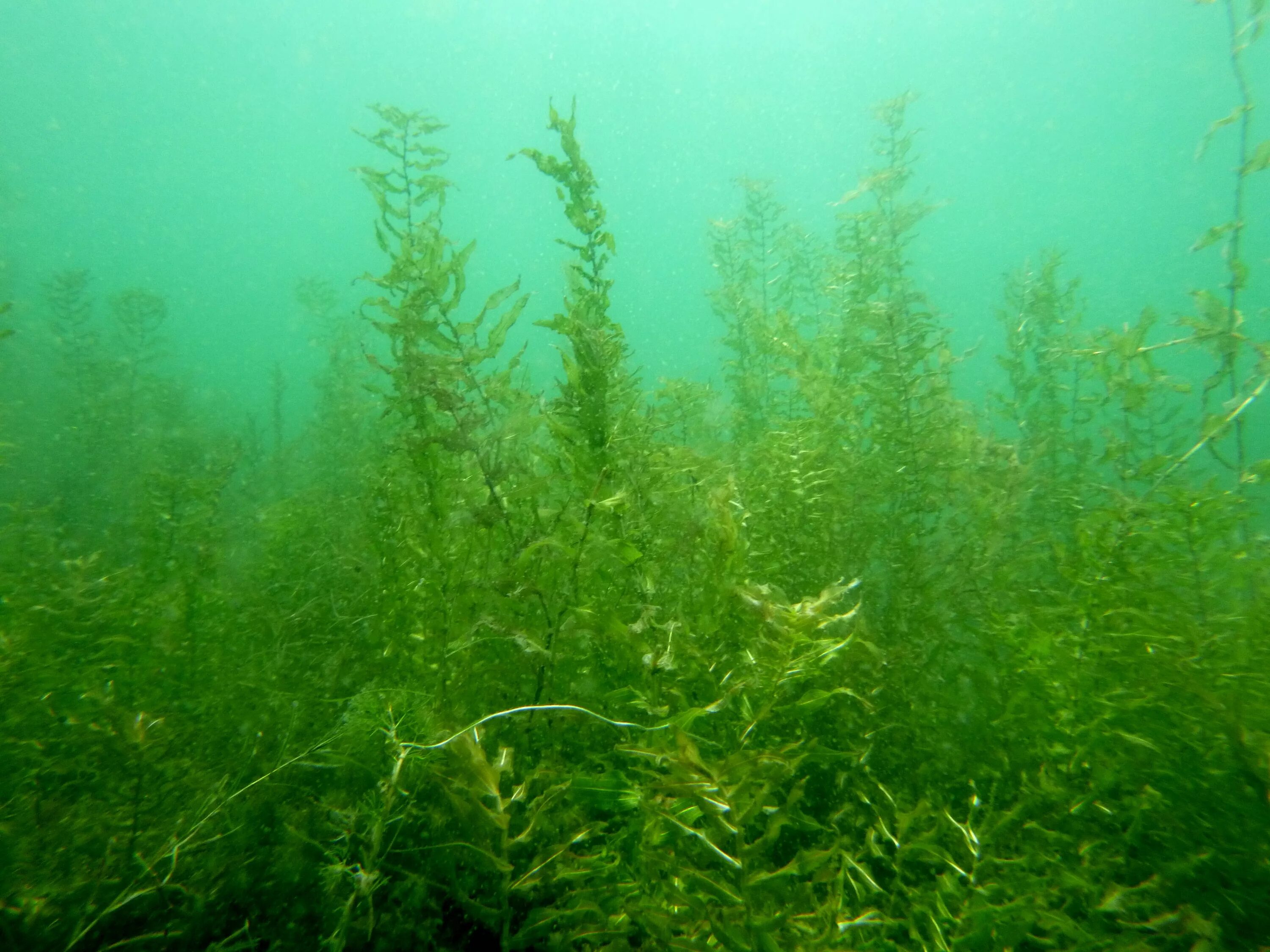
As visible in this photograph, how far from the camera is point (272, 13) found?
8819 centimetres

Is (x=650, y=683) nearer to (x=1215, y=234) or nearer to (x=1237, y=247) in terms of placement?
(x=1215, y=234)

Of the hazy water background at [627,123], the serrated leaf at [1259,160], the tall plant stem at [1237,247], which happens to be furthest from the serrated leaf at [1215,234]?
the hazy water background at [627,123]

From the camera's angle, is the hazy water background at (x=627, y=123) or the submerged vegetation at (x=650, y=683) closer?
the submerged vegetation at (x=650, y=683)

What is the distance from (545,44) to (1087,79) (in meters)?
89.1

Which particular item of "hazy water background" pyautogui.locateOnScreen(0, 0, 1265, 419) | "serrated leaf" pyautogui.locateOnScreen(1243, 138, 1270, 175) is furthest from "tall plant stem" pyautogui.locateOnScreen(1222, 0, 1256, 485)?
"hazy water background" pyautogui.locateOnScreen(0, 0, 1265, 419)

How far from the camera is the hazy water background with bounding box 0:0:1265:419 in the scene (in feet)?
288

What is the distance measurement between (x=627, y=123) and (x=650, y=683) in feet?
482

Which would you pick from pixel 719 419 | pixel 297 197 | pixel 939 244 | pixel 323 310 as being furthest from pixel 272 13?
pixel 939 244

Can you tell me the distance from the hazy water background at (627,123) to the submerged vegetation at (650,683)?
184 feet

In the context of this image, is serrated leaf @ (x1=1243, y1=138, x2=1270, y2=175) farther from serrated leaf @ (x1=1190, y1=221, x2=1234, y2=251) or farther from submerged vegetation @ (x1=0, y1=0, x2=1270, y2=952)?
serrated leaf @ (x1=1190, y1=221, x2=1234, y2=251)

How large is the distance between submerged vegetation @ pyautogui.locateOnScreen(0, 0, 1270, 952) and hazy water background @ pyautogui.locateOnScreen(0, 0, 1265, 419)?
56.0 m

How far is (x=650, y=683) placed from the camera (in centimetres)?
217

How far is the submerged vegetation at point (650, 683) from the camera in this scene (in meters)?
1.89

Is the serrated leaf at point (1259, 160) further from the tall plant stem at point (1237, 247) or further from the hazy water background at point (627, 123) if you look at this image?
the hazy water background at point (627, 123)
